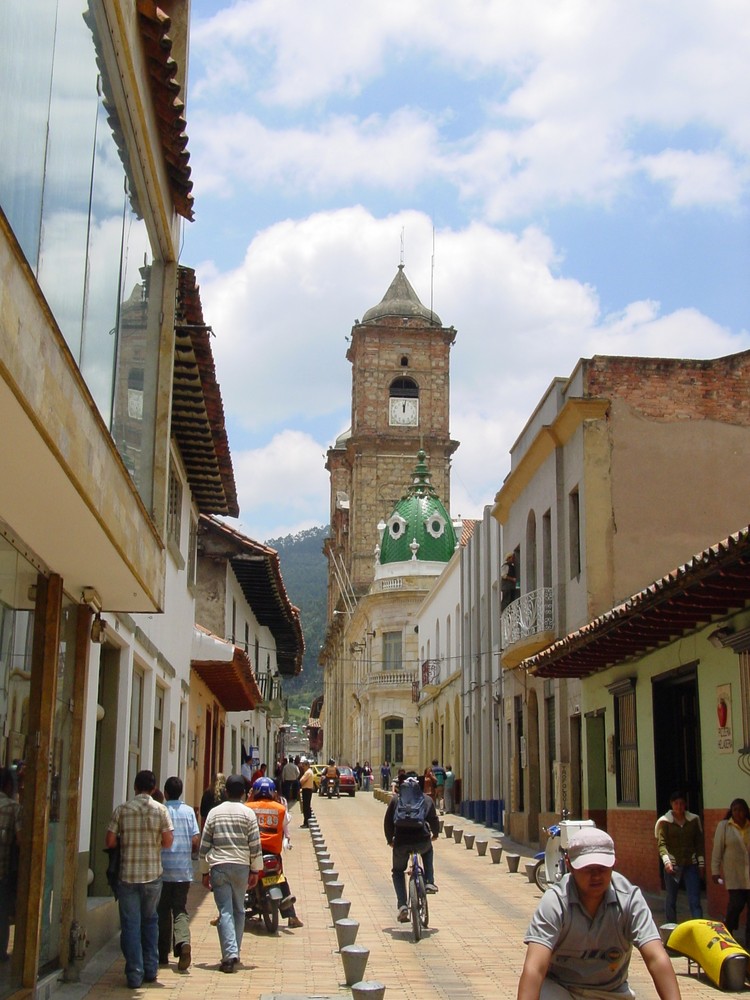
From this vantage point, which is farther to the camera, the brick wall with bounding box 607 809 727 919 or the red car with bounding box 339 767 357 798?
the red car with bounding box 339 767 357 798

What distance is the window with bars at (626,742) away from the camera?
18.2 metres

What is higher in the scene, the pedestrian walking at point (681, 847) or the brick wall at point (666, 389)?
the brick wall at point (666, 389)

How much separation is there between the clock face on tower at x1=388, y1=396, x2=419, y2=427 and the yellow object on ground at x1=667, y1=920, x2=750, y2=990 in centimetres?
6809

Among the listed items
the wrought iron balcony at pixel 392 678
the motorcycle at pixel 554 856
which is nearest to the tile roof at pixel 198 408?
the motorcycle at pixel 554 856

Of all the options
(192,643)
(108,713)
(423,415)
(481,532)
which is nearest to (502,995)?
(108,713)

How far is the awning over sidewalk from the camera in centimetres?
2014

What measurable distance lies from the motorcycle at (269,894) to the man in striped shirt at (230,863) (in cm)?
189

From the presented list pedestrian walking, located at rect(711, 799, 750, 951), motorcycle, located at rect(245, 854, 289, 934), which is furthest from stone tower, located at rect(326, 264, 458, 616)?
pedestrian walking, located at rect(711, 799, 750, 951)

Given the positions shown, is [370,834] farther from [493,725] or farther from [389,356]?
[389,356]

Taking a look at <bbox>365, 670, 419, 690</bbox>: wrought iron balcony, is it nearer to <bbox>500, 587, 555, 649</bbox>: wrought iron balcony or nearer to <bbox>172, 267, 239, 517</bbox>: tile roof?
<bbox>500, 587, 555, 649</bbox>: wrought iron balcony

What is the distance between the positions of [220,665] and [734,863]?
10.4m

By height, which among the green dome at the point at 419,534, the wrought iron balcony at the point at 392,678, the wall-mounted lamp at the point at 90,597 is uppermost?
the green dome at the point at 419,534

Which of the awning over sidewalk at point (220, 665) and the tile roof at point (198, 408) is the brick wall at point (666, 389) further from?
the awning over sidewalk at point (220, 665)

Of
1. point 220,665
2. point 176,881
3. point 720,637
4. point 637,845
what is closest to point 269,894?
point 176,881
